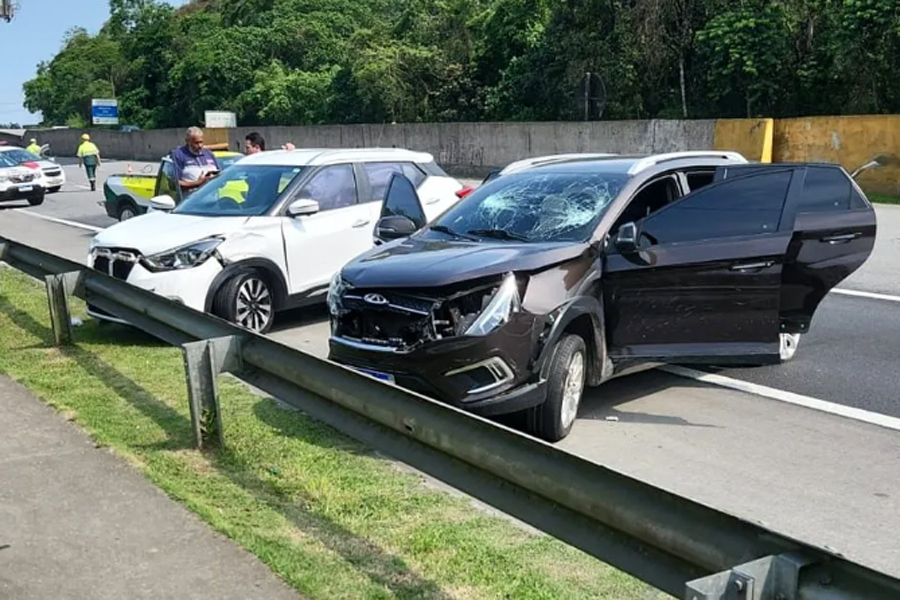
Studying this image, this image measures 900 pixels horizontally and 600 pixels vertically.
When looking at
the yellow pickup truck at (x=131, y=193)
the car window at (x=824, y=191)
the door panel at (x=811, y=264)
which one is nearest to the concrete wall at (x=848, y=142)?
the yellow pickup truck at (x=131, y=193)

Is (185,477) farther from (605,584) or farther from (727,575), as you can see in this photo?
(727,575)

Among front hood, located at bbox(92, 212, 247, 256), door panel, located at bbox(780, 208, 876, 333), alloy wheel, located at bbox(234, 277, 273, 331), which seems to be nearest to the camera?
door panel, located at bbox(780, 208, 876, 333)

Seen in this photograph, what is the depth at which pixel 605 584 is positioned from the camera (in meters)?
4.03

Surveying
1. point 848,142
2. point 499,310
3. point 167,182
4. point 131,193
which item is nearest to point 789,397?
point 499,310

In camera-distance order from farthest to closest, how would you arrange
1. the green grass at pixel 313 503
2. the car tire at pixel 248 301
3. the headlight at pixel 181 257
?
the car tire at pixel 248 301 < the headlight at pixel 181 257 < the green grass at pixel 313 503

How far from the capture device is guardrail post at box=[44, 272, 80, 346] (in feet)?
26.5

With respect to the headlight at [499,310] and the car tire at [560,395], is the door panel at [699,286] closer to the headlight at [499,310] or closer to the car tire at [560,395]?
the car tire at [560,395]

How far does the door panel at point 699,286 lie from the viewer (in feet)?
21.3

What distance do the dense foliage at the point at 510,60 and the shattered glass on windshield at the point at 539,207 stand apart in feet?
65.6

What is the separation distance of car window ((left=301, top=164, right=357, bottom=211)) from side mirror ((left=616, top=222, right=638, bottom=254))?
4230 mm

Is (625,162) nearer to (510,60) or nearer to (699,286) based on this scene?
(699,286)

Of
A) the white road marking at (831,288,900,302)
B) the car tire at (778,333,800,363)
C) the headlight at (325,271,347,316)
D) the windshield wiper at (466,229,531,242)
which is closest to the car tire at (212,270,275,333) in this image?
the headlight at (325,271,347,316)

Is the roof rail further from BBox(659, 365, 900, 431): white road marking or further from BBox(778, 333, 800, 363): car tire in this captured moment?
BBox(659, 365, 900, 431): white road marking

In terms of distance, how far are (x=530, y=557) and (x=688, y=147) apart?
2505cm
